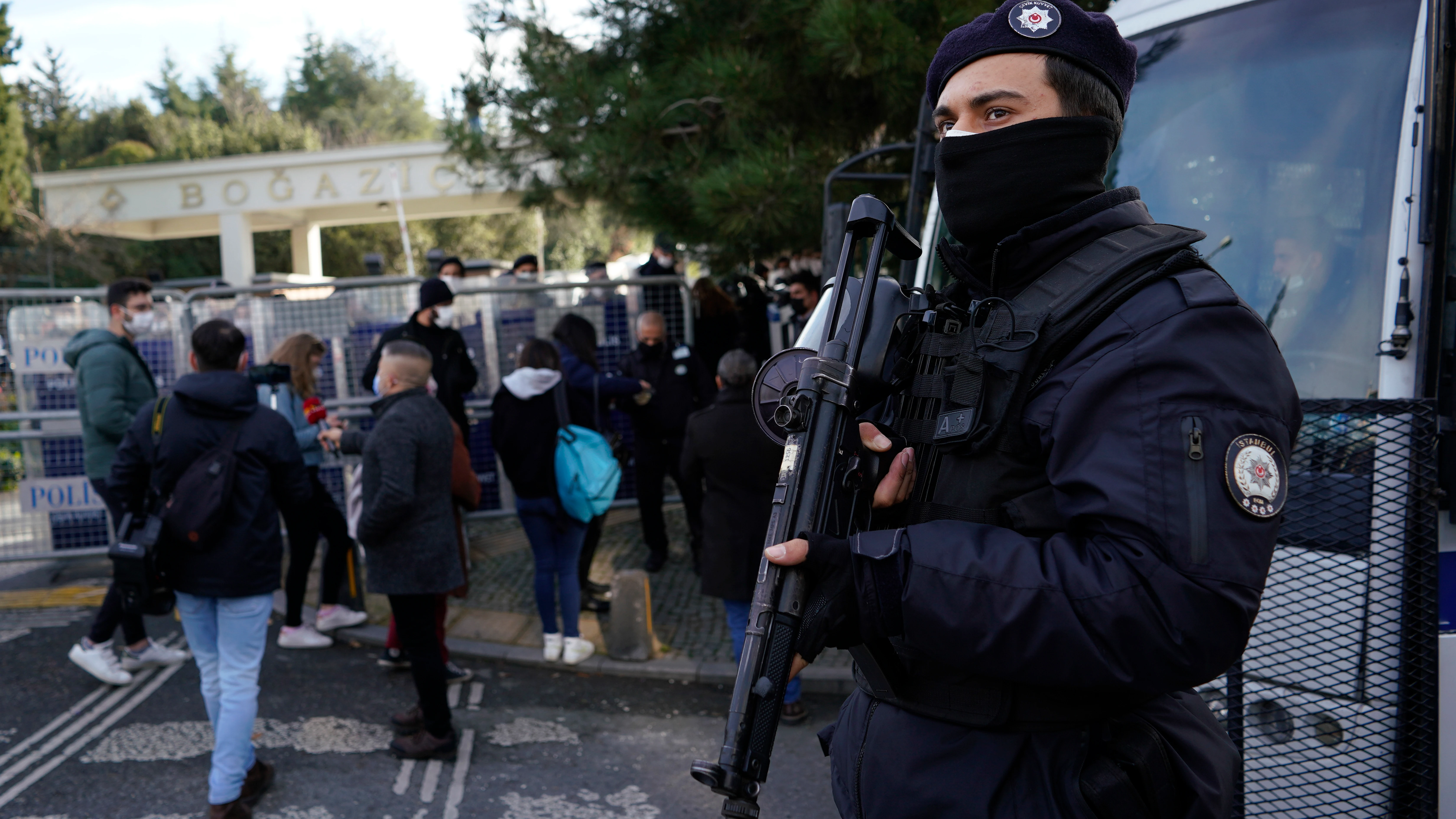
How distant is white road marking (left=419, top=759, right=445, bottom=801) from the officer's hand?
3.30 meters

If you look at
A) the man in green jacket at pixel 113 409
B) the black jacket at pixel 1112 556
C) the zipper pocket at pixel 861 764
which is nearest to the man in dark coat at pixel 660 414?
the man in green jacket at pixel 113 409

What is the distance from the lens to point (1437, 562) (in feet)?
7.32

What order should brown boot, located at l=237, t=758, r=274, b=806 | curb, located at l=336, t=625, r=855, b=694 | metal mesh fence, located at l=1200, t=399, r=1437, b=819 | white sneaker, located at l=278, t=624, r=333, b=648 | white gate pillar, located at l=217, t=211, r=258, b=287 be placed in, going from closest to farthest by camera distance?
metal mesh fence, located at l=1200, t=399, r=1437, b=819 → brown boot, located at l=237, t=758, r=274, b=806 → curb, located at l=336, t=625, r=855, b=694 → white sneaker, located at l=278, t=624, r=333, b=648 → white gate pillar, located at l=217, t=211, r=258, b=287

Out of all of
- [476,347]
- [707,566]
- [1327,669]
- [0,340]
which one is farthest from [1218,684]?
[0,340]

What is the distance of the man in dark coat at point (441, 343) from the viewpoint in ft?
22.2

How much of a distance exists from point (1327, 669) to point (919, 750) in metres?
1.38

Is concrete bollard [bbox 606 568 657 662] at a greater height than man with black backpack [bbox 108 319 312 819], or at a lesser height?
lesser

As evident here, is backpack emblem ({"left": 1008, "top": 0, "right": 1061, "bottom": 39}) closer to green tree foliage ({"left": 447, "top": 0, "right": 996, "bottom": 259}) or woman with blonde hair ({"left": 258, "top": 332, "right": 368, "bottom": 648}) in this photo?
green tree foliage ({"left": 447, "top": 0, "right": 996, "bottom": 259})

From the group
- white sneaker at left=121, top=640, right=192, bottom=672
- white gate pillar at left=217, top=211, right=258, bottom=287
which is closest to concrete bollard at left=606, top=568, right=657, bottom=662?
white sneaker at left=121, top=640, right=192, bottom=672

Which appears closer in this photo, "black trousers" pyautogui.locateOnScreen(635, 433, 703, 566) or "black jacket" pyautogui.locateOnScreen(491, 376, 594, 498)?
"black jacket" pyautogui.locateOnScreen(491, 376, 594, 498)

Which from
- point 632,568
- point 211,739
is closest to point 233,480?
point 211,739

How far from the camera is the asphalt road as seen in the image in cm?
408

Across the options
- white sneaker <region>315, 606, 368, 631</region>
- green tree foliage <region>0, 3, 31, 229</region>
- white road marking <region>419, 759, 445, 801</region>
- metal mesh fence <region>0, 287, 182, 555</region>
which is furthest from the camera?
green tree foliage <region>0, 3, 31, 229</region>

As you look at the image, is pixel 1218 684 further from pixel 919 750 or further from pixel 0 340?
pixel 0 340
